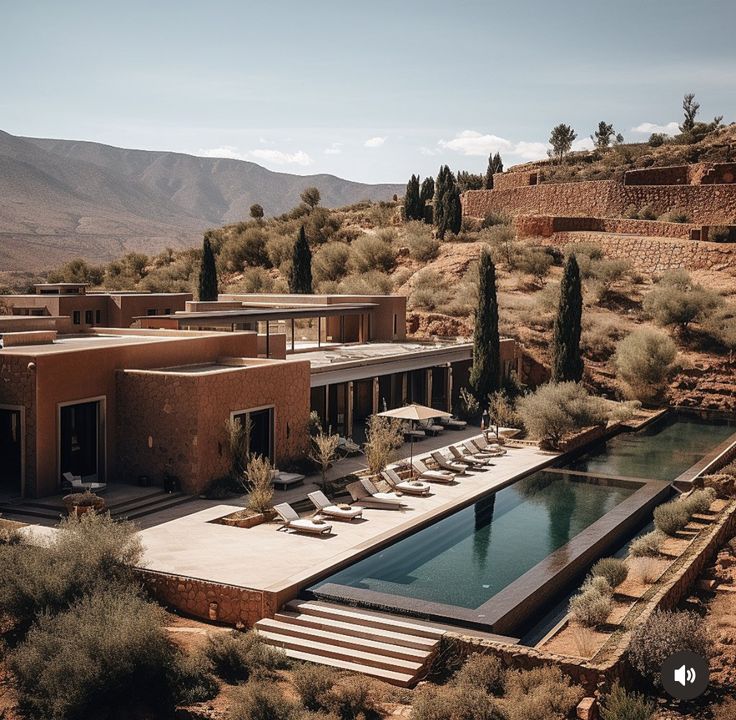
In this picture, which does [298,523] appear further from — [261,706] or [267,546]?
[261,706]

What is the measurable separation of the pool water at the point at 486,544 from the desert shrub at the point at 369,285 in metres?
21.9

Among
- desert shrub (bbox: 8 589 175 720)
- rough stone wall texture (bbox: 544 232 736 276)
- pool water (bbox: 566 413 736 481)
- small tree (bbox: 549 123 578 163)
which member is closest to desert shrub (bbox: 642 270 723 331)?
rough stone wall texture (bbox: 544 232 736 276)

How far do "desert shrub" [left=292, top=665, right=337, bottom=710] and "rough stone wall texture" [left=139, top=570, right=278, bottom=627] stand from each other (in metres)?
1.76

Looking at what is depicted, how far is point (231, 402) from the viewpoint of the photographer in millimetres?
17438

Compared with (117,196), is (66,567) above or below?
below

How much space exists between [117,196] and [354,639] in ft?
404

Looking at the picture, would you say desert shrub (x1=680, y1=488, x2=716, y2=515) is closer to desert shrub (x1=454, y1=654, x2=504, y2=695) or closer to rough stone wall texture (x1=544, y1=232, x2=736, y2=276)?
desert shrub (x1=454, y1=654, x2=504, y2=695)

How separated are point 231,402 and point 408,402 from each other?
10.1 m

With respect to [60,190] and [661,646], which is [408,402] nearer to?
[661,646]

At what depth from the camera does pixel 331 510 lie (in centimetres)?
1539

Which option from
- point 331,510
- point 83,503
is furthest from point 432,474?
point 83,503

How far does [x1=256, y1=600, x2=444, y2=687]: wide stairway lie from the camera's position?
10.4 m

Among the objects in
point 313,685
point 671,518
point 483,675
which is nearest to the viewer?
point 313,685

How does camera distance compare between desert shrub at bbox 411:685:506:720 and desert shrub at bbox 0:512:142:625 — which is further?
desert shrub at bbox 0:512:142:625
